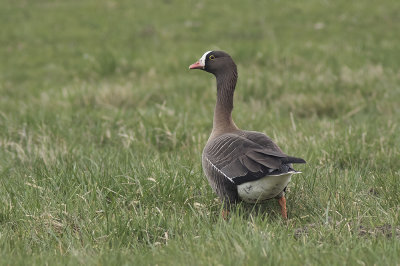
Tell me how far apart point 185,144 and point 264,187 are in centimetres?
277

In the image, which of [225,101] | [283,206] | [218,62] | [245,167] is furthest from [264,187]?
[218,62]

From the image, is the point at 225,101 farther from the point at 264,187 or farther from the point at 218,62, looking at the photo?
the point at 264,187

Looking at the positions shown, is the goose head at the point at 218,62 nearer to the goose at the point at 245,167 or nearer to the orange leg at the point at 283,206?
the goose at the point at 245,167

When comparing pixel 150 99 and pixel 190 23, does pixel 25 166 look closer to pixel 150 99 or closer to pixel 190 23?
pixel 150 99

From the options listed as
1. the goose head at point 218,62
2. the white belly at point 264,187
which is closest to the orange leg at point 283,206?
the white belly at point 264,187

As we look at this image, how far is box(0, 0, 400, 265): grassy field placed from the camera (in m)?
3.33

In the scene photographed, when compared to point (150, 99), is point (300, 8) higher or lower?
higher

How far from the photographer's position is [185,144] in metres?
6.42

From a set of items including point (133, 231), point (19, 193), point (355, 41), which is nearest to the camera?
point (133, 231)

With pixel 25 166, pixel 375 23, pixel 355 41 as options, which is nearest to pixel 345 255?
pixel 25 166

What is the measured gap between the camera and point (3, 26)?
16578 mm

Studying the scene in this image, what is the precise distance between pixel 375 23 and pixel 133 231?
537 inches

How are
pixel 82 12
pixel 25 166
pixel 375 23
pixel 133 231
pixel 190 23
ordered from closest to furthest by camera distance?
pixel 133 231 < pixel 25 166 < pixel 375 23 < pixel 190 23 < pixel 82 12

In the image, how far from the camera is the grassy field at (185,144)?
333 cm
